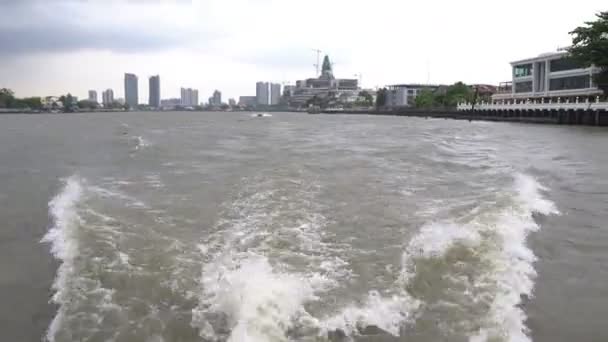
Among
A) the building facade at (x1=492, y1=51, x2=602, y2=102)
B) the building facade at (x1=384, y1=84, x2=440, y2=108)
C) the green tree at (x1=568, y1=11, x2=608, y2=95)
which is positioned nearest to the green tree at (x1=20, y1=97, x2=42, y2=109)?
the building facade at (x1=384, y1=84, x2=440, y2=108)

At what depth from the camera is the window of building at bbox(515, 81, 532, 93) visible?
2990 inches

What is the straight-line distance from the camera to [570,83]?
6619cm

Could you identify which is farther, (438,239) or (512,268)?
(438,239)

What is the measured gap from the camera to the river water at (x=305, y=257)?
18.3 feet

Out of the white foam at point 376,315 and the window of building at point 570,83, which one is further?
the window of building at point 570,83

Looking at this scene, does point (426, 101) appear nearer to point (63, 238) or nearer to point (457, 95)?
point (457, 95)

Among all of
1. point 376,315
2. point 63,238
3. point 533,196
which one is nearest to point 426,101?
point 533,196

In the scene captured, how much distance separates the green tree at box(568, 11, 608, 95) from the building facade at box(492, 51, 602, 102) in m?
8.79

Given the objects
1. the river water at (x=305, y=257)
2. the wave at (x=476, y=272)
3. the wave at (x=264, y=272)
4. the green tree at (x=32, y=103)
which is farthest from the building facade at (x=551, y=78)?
the green tree at (x=32, y=103)

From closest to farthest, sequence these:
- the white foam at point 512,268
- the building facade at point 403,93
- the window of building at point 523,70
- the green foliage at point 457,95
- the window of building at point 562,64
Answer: the white foam at point 512,268 < the window of building at point 562,64 < the window of building at point 523,70 < the green foliage at point 457,95 < the building facade at point 403,93

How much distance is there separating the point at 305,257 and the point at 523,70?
7770 centimetres

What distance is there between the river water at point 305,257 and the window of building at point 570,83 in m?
55.3

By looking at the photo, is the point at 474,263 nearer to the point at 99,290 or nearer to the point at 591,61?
the point at 99,290

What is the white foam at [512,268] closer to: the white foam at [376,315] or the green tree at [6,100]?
the white foam at [376,315]
